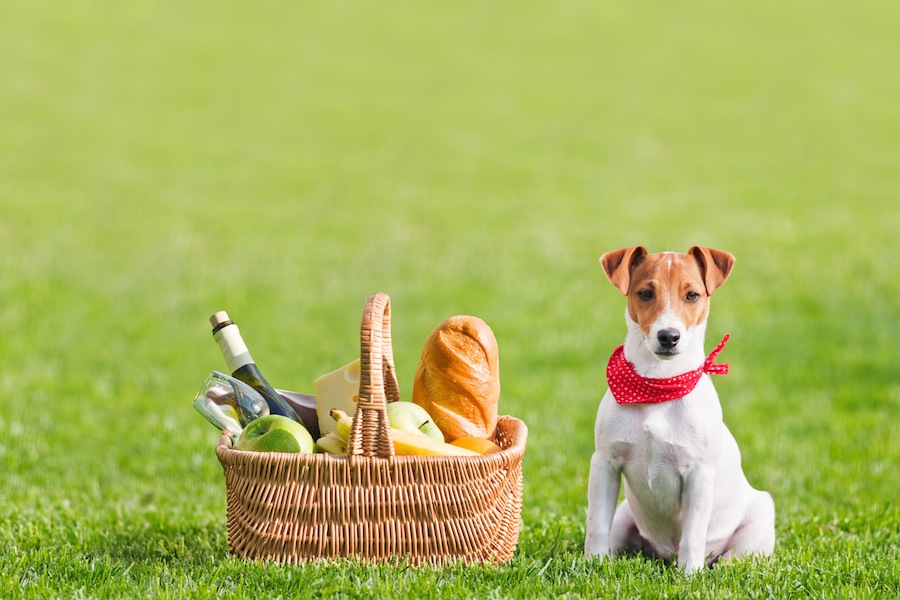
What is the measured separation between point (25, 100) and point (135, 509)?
1932cm

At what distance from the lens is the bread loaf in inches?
203

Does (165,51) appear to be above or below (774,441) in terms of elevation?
above

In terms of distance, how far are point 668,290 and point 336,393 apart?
1.70 m

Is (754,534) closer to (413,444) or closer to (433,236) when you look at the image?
(413,444)

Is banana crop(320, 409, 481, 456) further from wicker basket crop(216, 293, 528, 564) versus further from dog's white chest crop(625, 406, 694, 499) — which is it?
dog's white chest crop(625, 406, 694, 499)

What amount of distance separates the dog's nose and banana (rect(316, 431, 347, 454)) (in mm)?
1453

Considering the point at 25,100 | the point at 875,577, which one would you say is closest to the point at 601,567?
the point at 875,577

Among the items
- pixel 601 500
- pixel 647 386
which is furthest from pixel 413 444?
pixel 647 386

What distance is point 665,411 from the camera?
477 cm

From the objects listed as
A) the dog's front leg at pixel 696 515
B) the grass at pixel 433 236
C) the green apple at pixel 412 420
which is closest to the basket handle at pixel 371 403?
the green apple at pixel 412 420

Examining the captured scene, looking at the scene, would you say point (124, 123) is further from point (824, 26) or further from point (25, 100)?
point (824, 26)

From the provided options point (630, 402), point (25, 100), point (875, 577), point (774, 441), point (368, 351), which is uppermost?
point (25, 100)

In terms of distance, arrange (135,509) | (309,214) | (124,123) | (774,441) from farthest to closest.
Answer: (124,123), (309,214), (774,441), (135,509)

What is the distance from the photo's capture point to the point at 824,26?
103 ft
